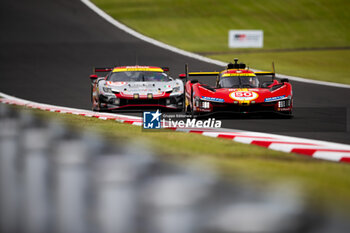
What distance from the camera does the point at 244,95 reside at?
12.1 metres

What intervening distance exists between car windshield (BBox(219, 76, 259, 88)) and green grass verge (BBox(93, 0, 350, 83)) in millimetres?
12707

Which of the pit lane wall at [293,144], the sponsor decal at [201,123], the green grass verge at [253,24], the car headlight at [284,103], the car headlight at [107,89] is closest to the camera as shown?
the pit lane wall at [293,144]

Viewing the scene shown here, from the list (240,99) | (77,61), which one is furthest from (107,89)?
(77,61)

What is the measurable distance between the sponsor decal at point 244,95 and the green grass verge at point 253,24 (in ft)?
45.7

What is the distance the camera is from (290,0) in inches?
1686

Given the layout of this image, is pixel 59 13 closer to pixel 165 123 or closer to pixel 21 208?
pixel 165 123

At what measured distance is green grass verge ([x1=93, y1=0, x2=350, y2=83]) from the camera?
2920 cm

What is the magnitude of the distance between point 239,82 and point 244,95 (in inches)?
46.4

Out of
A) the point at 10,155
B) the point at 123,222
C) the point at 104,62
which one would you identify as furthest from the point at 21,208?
the point at 104,62

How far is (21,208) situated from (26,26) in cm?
3028

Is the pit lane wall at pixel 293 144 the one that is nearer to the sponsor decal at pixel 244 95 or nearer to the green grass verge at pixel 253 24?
the sponsor decal at pixel 244 95

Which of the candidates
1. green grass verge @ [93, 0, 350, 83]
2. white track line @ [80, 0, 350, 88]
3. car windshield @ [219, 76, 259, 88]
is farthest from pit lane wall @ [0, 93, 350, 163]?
green grass verge @ [93, 0, 350, 83]

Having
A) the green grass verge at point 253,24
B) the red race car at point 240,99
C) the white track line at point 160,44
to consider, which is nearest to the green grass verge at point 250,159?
the red race car at point 240,99

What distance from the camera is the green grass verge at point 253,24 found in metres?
29.2
